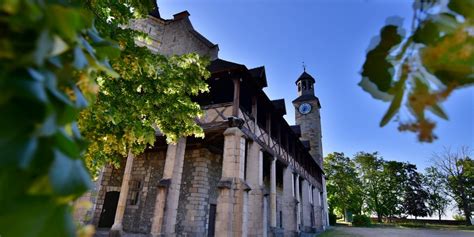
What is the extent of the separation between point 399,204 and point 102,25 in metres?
48.4

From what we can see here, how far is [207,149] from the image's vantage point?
11234 mm

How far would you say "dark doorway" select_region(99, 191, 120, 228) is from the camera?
1210 cm

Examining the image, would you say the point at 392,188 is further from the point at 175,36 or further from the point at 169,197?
the point at 169,197

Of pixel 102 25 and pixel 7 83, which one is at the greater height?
pixel 102 25

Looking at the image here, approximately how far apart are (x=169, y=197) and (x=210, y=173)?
2664mm

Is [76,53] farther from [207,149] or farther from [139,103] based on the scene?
[207,149]

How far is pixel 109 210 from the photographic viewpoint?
12.3m

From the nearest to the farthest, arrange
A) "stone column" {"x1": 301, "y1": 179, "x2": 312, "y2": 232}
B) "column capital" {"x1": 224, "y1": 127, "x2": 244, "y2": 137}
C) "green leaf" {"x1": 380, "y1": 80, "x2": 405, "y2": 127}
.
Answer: "green leaf" {"x1": 380, "y1": 80, "x2": 405, "y2": 127} < "column capital" {"x1": 224, "y1": 127, "x2": 244, "y2": 137} < "stone column" {"x1": 301, "y1": 179, "x2": 312, "y2": 232}

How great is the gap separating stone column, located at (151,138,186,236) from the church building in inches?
1.3

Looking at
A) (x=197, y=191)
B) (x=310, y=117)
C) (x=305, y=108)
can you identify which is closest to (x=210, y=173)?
(x=197, y=191)

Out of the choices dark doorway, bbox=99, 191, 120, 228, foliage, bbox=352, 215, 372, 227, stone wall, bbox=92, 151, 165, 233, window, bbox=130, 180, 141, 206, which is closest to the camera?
stone wall, bbox=92, 151, 165, 233

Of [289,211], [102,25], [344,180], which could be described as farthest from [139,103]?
[344,180]

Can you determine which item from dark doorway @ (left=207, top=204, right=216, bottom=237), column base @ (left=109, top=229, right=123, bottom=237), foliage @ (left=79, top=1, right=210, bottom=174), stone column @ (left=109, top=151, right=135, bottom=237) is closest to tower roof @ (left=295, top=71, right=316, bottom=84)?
dark doorway @ (left=207, top=204, right=216, bottom=237)

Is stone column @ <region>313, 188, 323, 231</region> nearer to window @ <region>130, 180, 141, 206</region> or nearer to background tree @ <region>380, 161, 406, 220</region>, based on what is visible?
window @ <region>130, 180, 141, 206</region>
